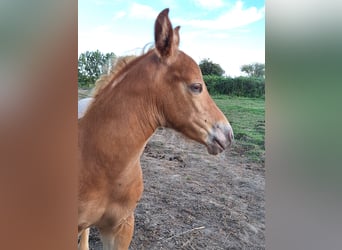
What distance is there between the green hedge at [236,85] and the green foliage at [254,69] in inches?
0.8

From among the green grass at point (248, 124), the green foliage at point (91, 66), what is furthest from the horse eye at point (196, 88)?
the green foliage at point (91, 66)

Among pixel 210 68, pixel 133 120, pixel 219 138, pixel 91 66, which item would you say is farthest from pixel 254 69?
pixel 91 66

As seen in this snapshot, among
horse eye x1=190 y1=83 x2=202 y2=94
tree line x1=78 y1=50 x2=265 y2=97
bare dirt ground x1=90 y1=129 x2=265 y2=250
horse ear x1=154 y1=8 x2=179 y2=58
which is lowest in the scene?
bare dirt ground x1=90 y1=129 x2=265 y2=250

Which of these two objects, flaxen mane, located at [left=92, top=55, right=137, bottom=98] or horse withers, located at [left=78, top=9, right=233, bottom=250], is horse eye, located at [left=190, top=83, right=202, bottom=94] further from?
flaxen mane, located at [left=92, top=55, right=137, bottom=98]

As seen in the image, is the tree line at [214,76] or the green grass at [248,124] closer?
the tree line at [214,76]

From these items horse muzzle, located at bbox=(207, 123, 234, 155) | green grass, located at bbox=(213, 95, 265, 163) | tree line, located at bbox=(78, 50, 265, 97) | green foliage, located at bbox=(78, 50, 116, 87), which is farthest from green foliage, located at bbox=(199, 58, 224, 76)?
green foliage, located at bbox=(78, 50, 116, 87)

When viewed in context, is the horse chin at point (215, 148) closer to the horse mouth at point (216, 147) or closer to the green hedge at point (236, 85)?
the horse mouth at point (216, 147)

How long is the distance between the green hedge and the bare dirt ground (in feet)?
0.85

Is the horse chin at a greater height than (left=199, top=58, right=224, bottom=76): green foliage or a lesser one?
lesser

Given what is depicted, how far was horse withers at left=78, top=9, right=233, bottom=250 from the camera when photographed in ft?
5.23

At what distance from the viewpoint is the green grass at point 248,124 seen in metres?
1.70

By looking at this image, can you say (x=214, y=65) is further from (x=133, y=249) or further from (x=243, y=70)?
(x=133, y=249)
